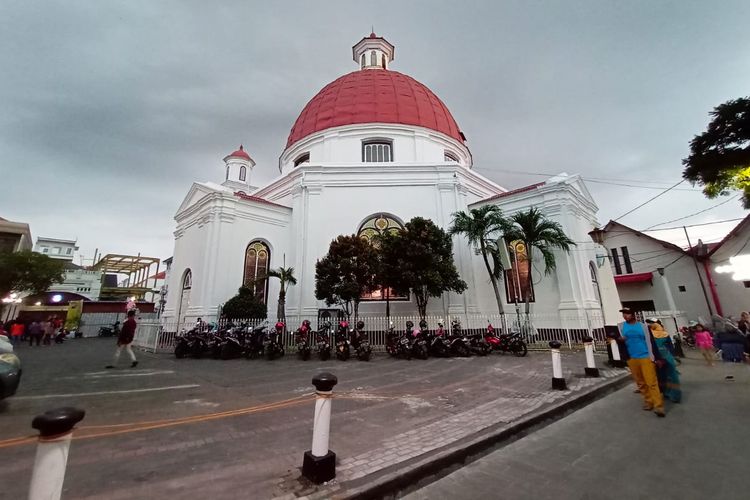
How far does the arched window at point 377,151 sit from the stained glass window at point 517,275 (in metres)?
8.53

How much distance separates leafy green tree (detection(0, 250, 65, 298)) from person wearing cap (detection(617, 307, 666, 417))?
31566 millimetres

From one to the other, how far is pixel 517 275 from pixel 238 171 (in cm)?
2667

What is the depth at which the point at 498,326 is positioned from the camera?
13.2 m

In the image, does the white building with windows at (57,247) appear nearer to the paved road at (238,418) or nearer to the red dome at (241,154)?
the red dome at (241,154)

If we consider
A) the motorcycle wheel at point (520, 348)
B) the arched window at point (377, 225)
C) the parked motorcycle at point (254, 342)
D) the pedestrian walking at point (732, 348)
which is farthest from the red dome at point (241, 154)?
the pedestrian walking at point (732, 348)

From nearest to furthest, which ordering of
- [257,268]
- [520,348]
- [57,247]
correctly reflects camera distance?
[520,348]
[257,268]
[57,247]

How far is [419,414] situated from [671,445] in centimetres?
273

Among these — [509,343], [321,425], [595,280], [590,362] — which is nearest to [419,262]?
[509,343]

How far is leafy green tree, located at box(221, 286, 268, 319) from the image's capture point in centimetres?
1219

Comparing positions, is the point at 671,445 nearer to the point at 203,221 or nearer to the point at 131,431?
the point at 131,431

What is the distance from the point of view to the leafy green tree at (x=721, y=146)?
5648mm

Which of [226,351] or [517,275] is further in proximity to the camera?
[517,275]

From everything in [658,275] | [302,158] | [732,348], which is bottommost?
[732,348]

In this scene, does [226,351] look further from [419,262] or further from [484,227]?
[484,227]
